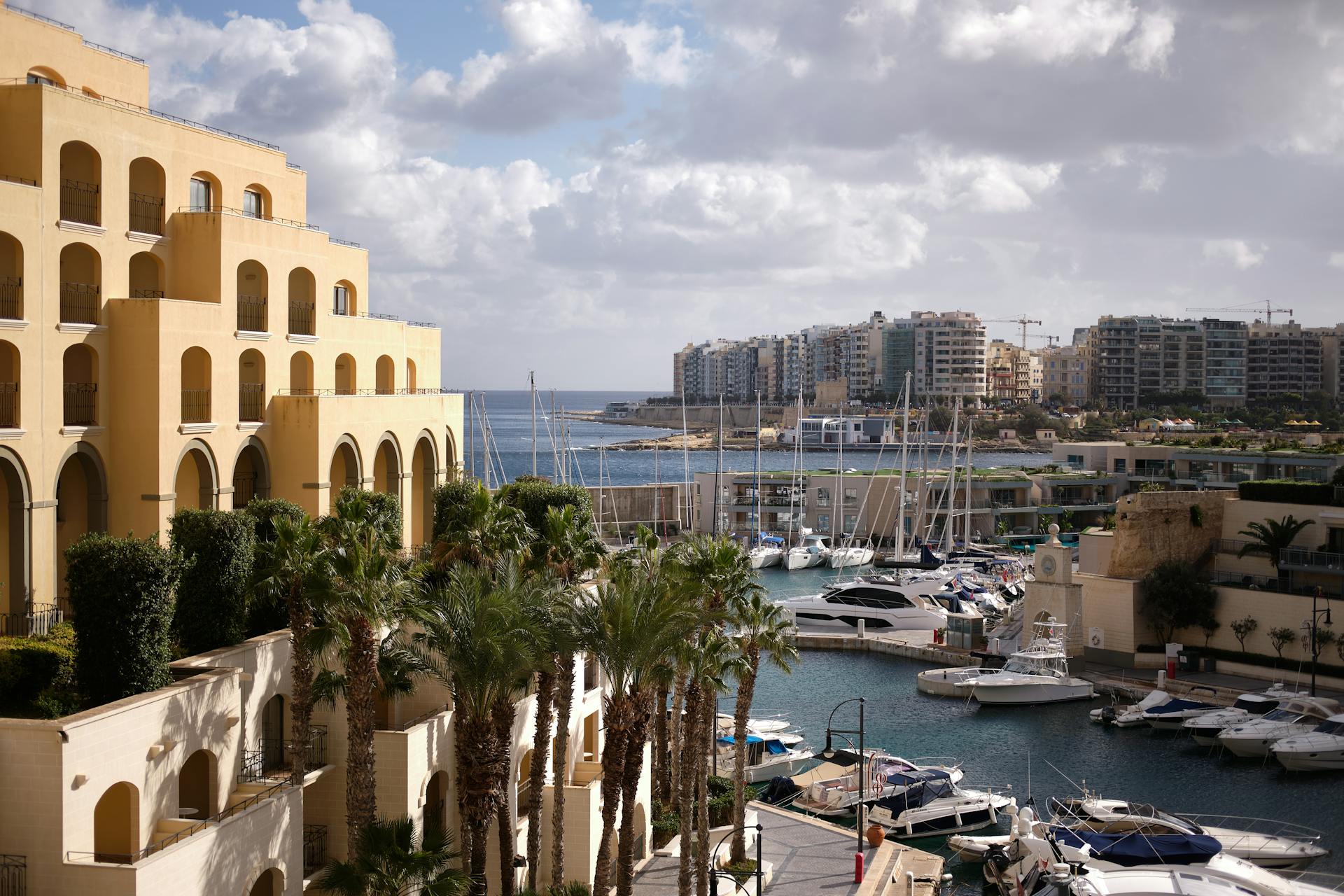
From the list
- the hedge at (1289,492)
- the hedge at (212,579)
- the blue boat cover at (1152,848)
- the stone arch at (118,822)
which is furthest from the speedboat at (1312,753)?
the stone arch at (118,822)

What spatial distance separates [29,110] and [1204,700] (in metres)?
40.2

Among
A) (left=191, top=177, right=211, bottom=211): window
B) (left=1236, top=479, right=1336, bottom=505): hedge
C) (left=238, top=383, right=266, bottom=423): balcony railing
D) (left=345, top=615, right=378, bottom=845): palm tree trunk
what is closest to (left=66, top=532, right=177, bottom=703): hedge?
(left=345, top=615, right=378, bottom=845): palm tree trunk

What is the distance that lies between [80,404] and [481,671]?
10379mm

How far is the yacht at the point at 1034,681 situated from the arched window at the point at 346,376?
85.2 ft

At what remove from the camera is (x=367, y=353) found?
113ft

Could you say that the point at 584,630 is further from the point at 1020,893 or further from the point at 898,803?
the point at 898,803

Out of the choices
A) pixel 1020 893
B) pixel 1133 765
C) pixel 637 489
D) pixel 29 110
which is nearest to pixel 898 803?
pixel 1020 893

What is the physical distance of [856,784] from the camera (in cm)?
3516

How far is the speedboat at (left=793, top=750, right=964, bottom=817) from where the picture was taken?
34.2m

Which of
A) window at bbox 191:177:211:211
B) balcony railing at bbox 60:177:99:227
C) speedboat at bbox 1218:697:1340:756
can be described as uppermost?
window at bbox 191:177:211:211

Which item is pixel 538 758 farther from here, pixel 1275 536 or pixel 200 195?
pixel 1275 536

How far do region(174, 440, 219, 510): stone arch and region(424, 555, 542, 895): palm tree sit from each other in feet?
24.2

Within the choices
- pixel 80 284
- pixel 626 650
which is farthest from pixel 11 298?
pixel 626 650

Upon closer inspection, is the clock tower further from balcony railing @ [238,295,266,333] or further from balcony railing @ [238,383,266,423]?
balcony railing @ [238,295,266,333]
